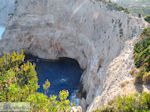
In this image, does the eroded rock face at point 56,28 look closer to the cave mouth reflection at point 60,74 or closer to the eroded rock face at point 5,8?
the cave mouth reflection at point 60,74

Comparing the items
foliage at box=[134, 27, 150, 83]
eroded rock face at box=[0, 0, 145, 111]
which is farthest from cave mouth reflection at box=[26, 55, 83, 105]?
foliage at box=[134, 27, 150, 83]

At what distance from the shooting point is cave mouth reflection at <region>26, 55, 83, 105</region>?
104 ft

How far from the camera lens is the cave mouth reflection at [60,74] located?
104ft

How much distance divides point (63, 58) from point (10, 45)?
16057 millimetres

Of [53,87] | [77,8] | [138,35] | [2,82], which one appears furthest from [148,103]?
[77,8]

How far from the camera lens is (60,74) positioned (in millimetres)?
36969

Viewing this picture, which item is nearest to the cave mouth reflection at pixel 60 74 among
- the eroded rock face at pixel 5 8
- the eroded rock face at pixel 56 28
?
the eroded rock face at pixel 56 28

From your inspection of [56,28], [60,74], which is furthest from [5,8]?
[60,74]

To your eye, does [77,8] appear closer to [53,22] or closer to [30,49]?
[53,22]

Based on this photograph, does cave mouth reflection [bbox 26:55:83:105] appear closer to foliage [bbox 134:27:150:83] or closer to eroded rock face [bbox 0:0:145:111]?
eroded rock face [bbox 0:0:145:111]

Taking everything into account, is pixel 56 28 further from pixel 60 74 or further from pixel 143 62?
pixel 143 62

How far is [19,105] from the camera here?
6879 mm

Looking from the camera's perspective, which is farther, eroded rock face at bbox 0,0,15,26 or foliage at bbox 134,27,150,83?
eroded rock face at bbox 0,0,15,26

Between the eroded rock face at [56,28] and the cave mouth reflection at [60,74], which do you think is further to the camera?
the eroded rock face at [56,28]
